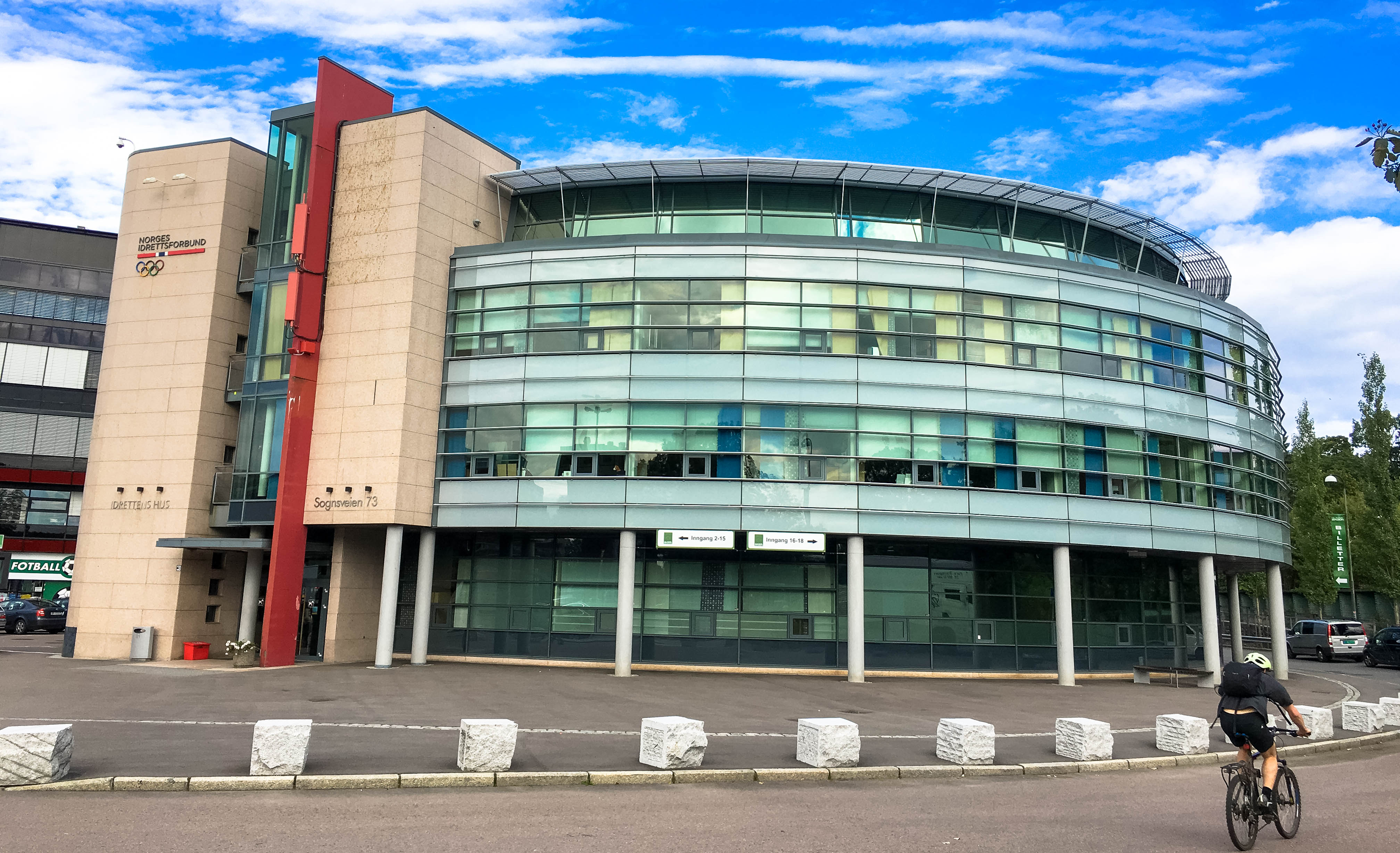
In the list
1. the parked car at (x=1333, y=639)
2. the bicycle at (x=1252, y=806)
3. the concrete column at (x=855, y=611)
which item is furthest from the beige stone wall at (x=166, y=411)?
the parked car at (x=1333, y=639)

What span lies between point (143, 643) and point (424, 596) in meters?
9.23

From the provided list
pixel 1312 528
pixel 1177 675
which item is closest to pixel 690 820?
pixel 1177 675

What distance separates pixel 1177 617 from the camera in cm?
3497

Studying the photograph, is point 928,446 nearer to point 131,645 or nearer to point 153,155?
point 131,645

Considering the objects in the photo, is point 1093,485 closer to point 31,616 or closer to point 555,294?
point 555,294

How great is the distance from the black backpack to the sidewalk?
488 centimetres

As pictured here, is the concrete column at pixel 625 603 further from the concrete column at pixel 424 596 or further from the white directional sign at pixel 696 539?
the concrete column at pixel 424 596

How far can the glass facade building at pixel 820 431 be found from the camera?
97.7 feet

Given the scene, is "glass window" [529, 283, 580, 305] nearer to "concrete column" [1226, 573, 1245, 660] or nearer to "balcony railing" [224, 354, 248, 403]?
"balcony railing" [224, 354, 248, 403]

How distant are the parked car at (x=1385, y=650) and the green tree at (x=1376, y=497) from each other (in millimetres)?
14752

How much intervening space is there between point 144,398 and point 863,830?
32037mm

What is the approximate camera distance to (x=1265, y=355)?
36.2 meters

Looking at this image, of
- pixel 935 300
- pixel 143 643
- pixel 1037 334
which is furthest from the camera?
pixel 143 643

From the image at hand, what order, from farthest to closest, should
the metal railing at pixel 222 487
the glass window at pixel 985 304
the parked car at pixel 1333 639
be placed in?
the parked car at pixel 1333 639
the metal railing at pixel 222 487
the glass window at pixel 985 304
